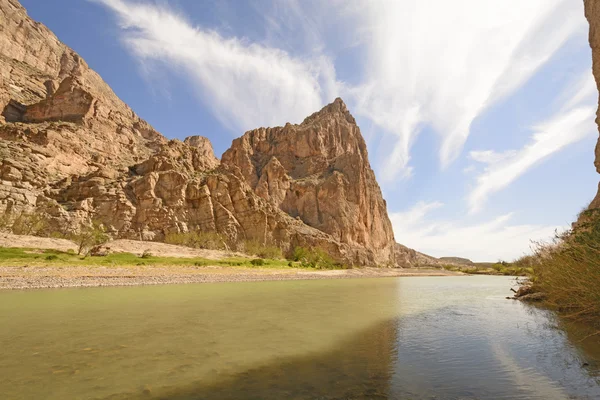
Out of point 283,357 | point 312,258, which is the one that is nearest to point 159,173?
point 312,258

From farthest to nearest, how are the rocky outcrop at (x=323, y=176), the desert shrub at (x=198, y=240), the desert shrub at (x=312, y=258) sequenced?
1. the rocky outcrop at (x=323, y=176)
2. the desert shrub at (x=312, y=258)
3. the desert shrub at (x=198, y=240)

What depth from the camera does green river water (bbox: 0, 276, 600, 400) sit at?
22.0ft

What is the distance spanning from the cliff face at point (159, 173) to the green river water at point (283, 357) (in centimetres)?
7908

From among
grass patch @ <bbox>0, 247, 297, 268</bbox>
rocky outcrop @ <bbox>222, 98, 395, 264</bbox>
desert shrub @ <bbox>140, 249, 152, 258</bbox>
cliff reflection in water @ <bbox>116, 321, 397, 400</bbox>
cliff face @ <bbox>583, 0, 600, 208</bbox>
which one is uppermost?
rocky outcrop @ <bbox>222, 98, 395, 264</bbox>

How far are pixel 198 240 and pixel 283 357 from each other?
81.9 m

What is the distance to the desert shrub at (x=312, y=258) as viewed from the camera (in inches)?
3637

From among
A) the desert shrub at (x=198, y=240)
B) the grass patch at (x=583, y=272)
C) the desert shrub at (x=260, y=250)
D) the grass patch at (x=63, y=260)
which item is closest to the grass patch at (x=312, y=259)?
the desert shrub at (x=260, y=250)

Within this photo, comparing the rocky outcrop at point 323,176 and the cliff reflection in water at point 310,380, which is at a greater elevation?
the rocky outcrop at point 323,176

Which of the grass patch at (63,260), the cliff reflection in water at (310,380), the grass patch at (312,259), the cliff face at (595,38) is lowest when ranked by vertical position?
the cliff reflection in water at (310,380)

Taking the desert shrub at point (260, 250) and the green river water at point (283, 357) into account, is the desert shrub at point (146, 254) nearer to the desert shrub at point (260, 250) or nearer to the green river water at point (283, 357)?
the desert shrub at point (260, 250)

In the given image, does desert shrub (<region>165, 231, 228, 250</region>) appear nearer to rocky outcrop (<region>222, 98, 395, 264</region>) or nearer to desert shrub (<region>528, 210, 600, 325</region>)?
rocky outcrop (<region>222, 98, 395, 264</region>)

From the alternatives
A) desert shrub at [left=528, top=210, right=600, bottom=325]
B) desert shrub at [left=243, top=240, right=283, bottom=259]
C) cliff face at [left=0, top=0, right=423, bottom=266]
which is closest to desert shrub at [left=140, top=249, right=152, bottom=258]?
cliff face at [left=0, top=0, right=423, bottom=266]

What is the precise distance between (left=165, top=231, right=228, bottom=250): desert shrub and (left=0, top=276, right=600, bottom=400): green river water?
6793cm

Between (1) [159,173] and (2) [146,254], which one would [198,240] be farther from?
(1) [159,173]
